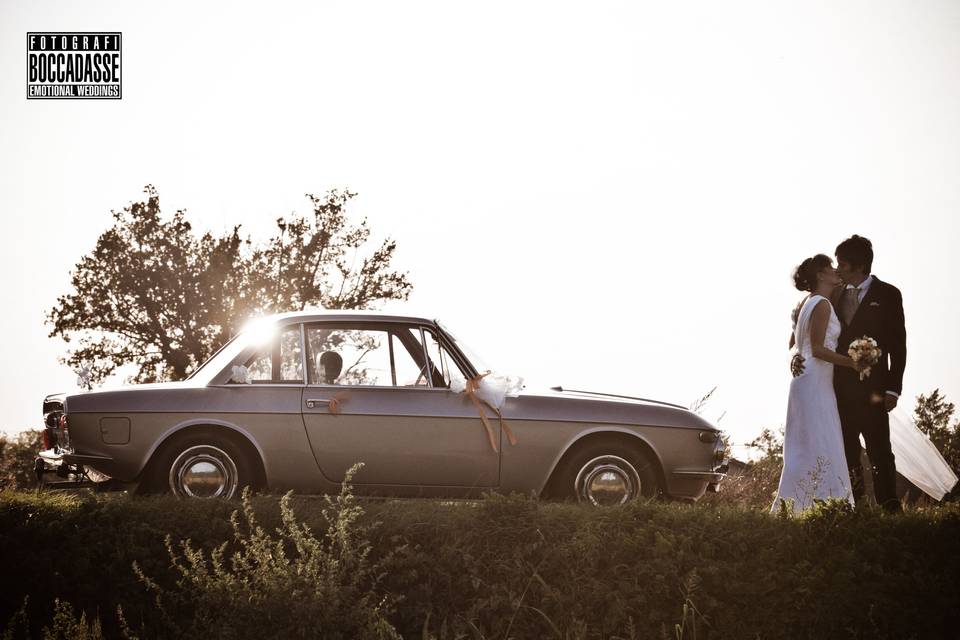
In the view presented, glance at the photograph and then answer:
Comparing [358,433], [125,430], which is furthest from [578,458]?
[125,430]

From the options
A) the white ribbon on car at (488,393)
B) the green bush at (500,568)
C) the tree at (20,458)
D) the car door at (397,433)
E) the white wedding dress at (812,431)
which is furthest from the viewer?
the tree at (20,458)

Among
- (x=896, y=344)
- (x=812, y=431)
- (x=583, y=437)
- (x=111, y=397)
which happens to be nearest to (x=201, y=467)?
(x=111, y=397)

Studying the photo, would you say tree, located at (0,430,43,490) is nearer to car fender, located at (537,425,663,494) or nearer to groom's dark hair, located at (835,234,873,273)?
car fender, located at (537,425,663,494)

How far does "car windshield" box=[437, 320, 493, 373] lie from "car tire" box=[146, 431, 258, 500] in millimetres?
2051

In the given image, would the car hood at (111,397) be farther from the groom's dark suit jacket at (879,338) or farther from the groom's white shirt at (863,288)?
the groom's white shirt at (863,288)

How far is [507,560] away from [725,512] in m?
1.78

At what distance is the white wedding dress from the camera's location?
870cm

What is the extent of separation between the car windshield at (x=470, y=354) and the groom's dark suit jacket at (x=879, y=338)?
3220 millimetres

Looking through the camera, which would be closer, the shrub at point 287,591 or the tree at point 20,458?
the shrub at point 287,591

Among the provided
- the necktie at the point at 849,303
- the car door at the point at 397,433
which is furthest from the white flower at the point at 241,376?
the necktie at the point at 849,303

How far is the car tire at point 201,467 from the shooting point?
26.7 feet

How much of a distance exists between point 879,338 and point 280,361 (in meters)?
5.35

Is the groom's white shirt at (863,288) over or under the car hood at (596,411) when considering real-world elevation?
over

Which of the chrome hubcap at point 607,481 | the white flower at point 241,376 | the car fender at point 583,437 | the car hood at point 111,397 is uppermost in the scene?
the white flower at point 241,376
